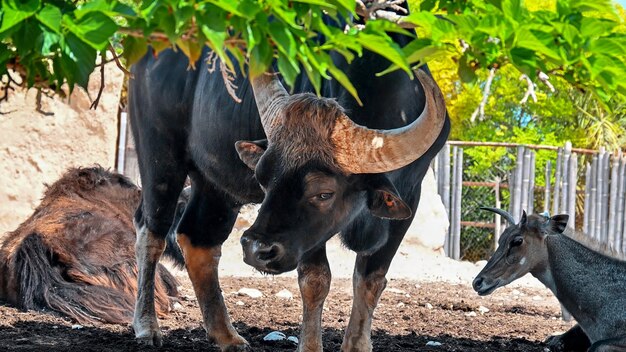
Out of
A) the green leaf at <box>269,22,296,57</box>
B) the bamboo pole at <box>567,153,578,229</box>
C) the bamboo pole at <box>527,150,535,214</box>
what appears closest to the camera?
the green leaf at <box>269,22,296,57</box>

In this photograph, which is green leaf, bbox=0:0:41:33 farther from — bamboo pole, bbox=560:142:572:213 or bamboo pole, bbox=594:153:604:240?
bamboo pole, bbox=594:153:604:240

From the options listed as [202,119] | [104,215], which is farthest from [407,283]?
[202,119]

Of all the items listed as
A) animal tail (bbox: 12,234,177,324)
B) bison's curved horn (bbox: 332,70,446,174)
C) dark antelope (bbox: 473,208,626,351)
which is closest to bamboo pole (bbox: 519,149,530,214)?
dark antelope (bbox: 473,208,626,351)

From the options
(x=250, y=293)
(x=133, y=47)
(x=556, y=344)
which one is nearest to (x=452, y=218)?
(x=250, y=293)

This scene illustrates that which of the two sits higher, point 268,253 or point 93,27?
point 93,27

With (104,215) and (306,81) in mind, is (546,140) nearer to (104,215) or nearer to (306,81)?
(104,215)

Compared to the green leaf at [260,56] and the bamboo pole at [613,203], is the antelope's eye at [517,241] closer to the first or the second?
the green leaf at [260,56]

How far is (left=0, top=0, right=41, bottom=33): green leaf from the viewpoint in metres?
2.04

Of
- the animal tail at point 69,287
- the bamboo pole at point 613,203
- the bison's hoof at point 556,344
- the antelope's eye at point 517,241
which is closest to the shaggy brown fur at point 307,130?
the animal tail at point 69,287

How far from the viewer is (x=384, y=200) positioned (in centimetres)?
471

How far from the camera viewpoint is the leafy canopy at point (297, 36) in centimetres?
211

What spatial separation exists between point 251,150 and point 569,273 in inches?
114

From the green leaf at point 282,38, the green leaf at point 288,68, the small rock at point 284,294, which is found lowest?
the small rock at point 284,294

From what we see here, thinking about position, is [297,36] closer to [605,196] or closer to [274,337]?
[274,337]
